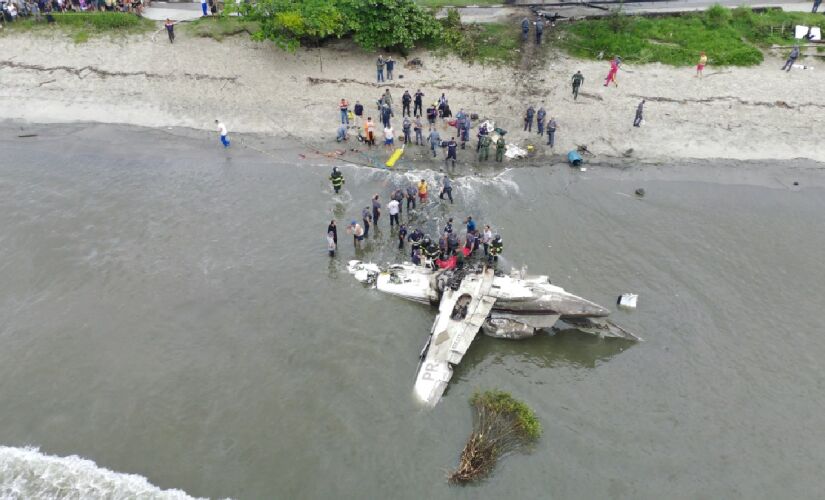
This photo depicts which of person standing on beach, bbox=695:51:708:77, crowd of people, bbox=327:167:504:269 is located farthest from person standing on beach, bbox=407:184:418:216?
person standing on beach, bbox=695:51:708:77

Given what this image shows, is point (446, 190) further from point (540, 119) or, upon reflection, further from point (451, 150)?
point (540, 119)

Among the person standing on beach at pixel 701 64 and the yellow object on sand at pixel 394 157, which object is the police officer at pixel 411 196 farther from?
the person standing on beach at pixel 701 64

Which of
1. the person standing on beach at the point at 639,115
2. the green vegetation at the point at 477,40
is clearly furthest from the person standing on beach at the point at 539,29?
the person standing on beach at the point at 639,115

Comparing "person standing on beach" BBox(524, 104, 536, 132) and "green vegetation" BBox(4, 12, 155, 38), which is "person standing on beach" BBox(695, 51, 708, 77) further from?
"green vegetation" BBox(4, 12, 155, 38)

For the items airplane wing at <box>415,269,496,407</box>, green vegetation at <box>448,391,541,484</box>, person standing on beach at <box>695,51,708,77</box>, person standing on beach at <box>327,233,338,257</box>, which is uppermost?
person standing on beach at <box>695,51,708,77</box>

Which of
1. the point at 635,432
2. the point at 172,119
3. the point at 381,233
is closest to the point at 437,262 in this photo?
the point at 381,233

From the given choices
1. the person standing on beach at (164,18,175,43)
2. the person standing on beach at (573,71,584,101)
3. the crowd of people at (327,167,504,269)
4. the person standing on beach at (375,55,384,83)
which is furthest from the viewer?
the person standing on beach at (164,18,175,43)
